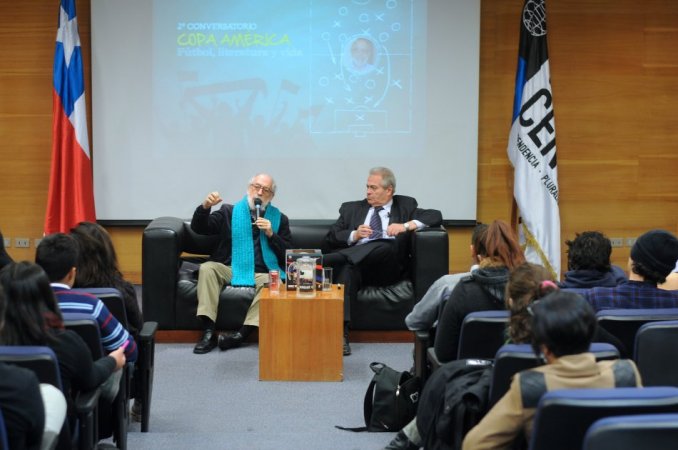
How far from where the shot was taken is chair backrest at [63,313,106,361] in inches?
124

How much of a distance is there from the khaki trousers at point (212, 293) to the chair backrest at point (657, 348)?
2.96m

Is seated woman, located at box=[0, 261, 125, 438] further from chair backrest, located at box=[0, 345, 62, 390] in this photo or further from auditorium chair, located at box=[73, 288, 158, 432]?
auditorium chair, located at box=[73, 288, 158, 432]

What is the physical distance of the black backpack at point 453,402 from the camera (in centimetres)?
302

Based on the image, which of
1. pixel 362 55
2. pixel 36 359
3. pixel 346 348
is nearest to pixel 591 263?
pixel 346 348

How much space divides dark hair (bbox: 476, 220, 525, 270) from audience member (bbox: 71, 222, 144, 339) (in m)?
1.52

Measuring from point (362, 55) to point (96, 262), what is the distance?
149 inches

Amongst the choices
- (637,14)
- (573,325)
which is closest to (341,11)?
(637,14)

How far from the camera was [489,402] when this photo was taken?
2955mm

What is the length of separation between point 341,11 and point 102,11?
1.83 meters

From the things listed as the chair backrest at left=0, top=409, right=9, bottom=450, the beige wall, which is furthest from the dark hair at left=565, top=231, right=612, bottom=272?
the beige wall

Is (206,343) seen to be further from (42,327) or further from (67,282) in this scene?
(42,327)

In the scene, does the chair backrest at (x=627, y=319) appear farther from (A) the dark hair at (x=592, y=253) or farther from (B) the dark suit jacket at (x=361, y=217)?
(B) the dark suit jacket at (x=361, y=217)

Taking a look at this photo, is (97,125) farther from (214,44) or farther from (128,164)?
(214,44)

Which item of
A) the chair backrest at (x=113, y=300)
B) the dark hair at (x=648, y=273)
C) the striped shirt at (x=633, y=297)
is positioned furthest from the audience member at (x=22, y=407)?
the dark hair at (x=648, y=273)
